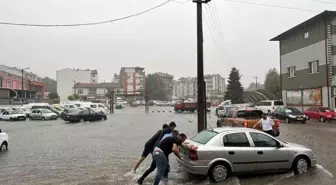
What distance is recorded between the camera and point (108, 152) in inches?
593

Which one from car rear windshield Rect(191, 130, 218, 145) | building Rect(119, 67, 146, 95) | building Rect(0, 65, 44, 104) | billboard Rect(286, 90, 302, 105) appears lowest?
car rear windshield Rect(191, 130, 218, 145)

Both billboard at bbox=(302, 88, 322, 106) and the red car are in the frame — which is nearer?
the red car

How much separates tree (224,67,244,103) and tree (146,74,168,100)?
7586cm

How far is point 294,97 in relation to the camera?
4559 cm

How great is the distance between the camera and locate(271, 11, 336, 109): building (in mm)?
37531

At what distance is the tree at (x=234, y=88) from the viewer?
75250 millimetres

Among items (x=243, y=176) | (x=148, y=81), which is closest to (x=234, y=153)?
(x=243, y=176)

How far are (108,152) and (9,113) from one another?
118 ft

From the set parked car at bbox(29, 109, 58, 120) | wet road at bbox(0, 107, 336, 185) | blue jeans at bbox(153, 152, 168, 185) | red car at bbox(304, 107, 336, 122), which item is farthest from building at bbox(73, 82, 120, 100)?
blue jeans at bbox(153, 152, 168, 185)

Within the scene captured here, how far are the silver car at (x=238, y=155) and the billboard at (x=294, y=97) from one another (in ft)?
119

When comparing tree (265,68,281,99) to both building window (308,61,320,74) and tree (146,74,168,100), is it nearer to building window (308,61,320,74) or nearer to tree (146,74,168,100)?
building window (308,61,320,74)

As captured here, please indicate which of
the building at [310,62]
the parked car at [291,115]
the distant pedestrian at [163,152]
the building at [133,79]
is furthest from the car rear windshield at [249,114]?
the building at [133,79]

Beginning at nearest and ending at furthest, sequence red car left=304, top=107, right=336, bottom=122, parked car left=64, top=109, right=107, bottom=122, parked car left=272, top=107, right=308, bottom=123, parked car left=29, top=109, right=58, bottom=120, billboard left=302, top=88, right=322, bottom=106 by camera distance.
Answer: parked car left=272, top=107, right=308, bottom=123, red car left=304, top=107, right=336, bottom=122, parked car left=64, top=109, right=107, bottom=122, billboard left=302, top=88, right=322, bottom=106, parked car left=29, top=109, right=58, bottom=120

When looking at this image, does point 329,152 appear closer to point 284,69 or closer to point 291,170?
point 291,170
